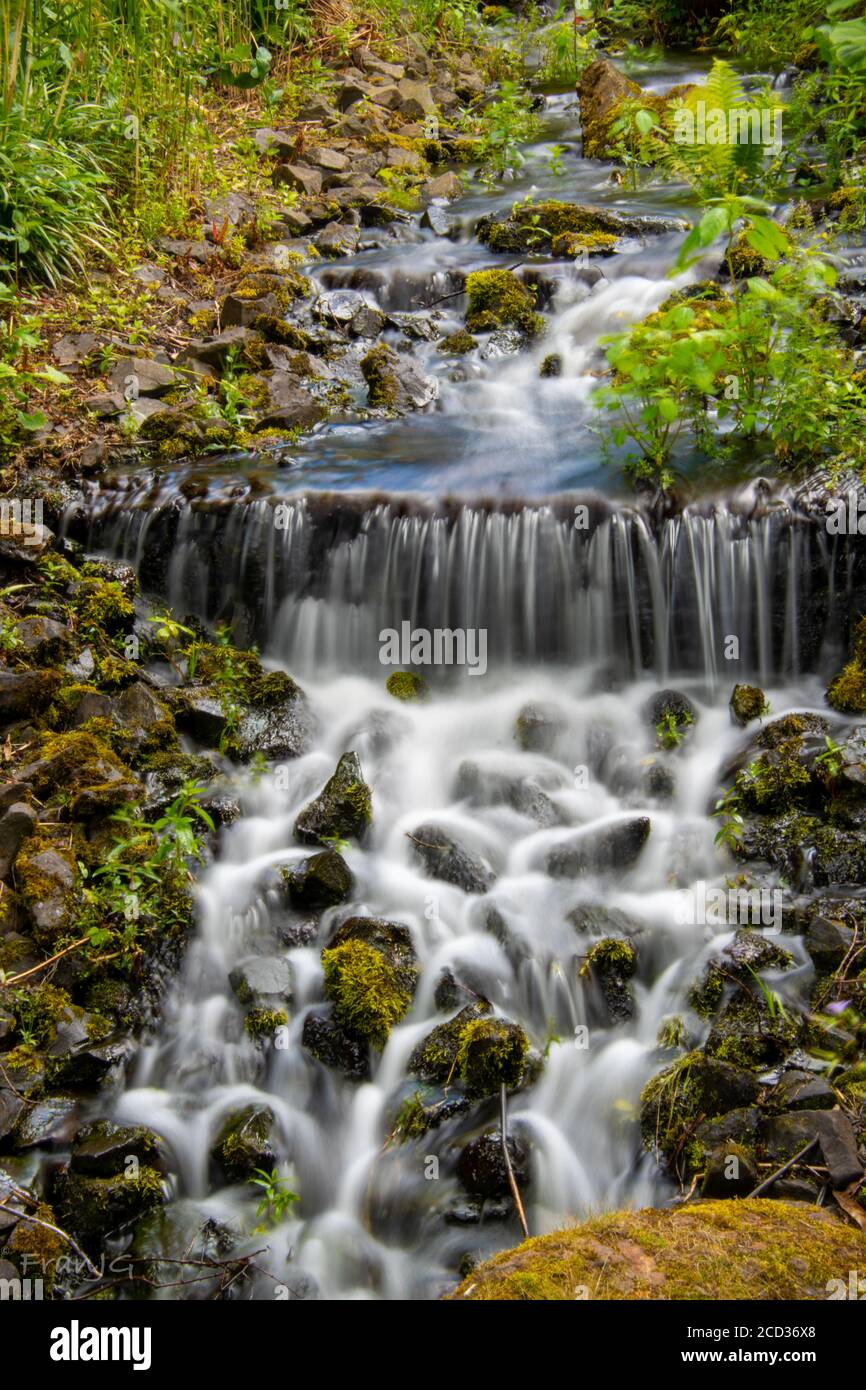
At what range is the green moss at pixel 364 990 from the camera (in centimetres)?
419

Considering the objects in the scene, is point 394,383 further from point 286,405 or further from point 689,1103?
point 689,1103

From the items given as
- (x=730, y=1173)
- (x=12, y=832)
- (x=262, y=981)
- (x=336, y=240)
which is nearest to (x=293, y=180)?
(x=336, y=240)

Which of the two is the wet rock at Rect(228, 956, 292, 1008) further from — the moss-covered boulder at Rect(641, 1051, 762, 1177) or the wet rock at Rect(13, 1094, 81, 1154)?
the moss-covered boulder at Rect(641, 1051, 762, 1177)

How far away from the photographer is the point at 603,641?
621 centimetres

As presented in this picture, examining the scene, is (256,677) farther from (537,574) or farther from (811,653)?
(811,653)

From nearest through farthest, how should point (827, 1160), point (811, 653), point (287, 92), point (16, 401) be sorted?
point (827, 1160) < point (811, 653) < point (16, 401) < point (287, 92)

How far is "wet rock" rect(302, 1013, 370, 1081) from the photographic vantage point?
13.6ft

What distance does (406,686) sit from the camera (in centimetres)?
616

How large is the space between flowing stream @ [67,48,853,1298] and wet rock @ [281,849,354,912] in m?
0.08

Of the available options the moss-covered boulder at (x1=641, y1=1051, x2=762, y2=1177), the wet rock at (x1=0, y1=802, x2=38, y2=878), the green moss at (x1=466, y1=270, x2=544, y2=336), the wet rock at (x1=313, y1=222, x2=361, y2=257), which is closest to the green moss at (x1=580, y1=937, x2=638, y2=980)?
the moss-covered boulder at (x1=641, y1=1051, x2=762, y2=1177)

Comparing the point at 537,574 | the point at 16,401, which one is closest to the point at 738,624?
the point at 537,574

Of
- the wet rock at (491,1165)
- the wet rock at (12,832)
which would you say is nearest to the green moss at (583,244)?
the wet rock at (12,832)

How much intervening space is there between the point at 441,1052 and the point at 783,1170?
1.29 m

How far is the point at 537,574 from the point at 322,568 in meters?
1.28
